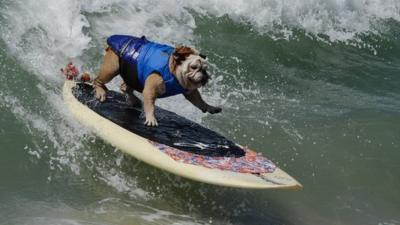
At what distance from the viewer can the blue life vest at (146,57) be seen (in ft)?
17.0

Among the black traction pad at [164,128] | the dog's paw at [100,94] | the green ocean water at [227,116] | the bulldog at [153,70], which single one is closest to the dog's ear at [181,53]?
the bulldog at [153,70]

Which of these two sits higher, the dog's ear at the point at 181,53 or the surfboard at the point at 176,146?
the dog's ear at the point at 181,53

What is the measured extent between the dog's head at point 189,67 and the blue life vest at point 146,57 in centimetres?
9

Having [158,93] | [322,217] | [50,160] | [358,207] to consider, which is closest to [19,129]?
[50,160]

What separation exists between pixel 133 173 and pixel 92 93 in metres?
1.11

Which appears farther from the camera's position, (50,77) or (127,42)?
(50,77)

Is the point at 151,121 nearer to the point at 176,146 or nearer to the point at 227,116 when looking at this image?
the point at 176,146

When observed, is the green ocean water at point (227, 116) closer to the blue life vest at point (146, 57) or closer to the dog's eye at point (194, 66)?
the blue life vest at point (146, 57)

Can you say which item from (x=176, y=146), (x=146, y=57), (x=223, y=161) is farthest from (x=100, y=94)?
(x=223, y=161)

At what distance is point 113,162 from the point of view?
18.1ft

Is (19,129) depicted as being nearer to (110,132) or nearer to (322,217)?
(110,132)

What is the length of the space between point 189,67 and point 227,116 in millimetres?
2127

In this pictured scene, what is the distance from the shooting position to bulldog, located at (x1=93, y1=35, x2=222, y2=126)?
501cm

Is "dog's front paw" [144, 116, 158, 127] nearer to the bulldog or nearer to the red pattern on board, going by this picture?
the bulldog
